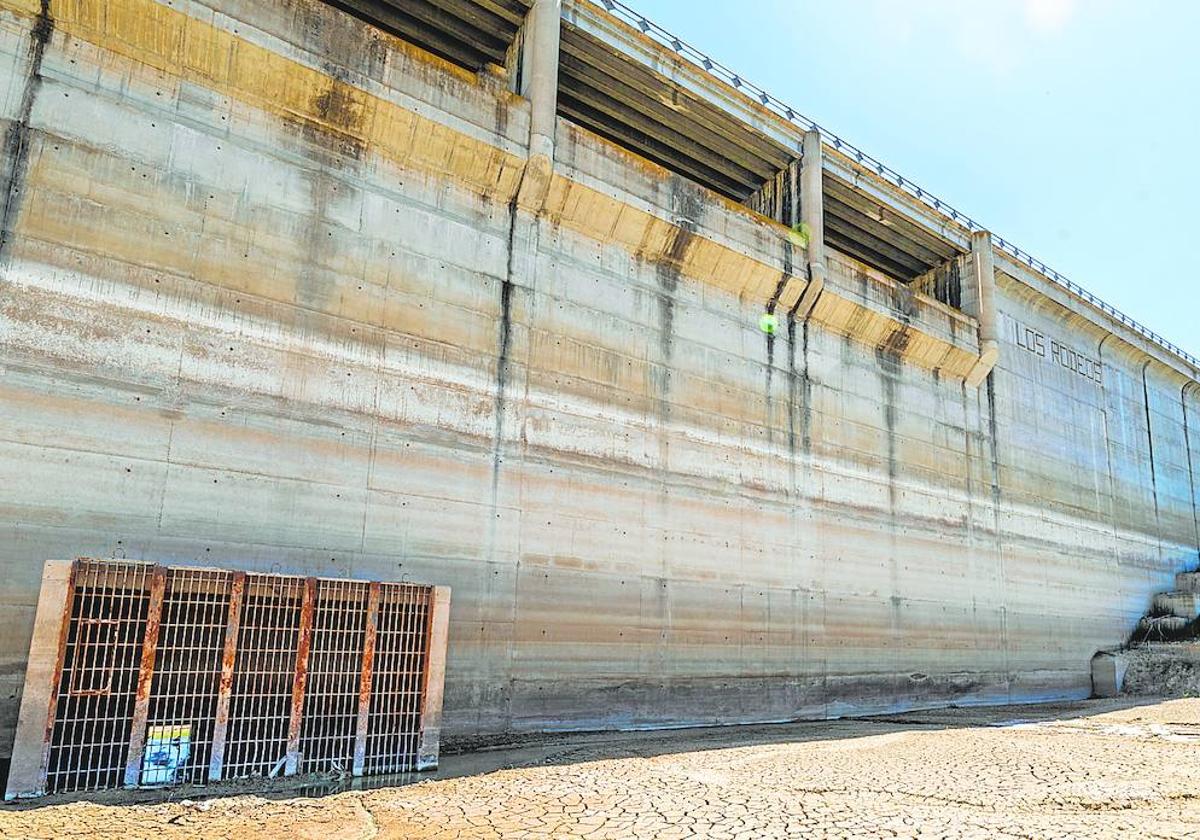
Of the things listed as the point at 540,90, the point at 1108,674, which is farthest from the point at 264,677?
the point at 1108,674

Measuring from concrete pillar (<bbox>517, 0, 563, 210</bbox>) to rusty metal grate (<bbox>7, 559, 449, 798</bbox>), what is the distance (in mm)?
7016

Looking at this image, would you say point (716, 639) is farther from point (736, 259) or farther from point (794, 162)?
point (794, 162)

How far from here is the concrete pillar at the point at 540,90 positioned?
13.2m

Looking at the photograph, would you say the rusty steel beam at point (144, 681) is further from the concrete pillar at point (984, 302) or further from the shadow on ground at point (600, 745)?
the concrete pillar at point (984, 302)

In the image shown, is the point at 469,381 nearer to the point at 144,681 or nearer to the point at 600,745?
the point at 600,745

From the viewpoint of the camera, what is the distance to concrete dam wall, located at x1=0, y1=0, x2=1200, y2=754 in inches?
372

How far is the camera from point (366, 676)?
903 centimetres

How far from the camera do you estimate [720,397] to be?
15.5 metres

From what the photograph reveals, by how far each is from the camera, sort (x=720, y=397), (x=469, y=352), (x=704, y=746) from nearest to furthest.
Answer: (x=704, y=746)
(x=469, y=352)
(x=720, y=397)

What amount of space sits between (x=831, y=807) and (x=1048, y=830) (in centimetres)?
172

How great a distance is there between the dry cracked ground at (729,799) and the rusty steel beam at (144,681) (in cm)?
57

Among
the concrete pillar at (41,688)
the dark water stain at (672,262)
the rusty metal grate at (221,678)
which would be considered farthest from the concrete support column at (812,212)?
the concrete pillar at (41,688)

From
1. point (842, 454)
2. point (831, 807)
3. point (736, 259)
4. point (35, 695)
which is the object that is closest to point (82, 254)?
point (35, 695)

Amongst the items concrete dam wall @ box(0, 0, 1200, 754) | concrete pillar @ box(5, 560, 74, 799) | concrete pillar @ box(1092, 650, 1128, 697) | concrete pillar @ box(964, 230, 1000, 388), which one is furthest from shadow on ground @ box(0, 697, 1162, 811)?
concrete pillar @ box(964, 230, 1000, 388)
